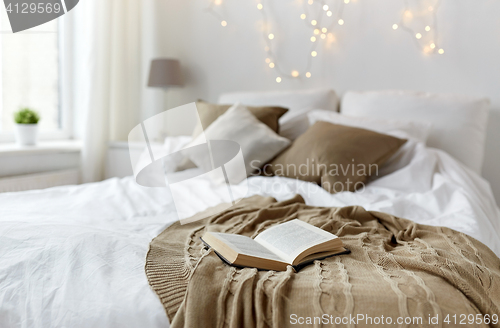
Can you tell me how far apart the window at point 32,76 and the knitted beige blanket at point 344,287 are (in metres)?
2.32

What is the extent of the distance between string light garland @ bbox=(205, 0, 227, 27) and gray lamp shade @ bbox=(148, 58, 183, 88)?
458 mm

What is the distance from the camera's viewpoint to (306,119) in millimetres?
2357

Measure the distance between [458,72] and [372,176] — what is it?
0.90 meters

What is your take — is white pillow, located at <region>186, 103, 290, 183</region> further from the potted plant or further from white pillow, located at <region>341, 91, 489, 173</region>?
the potted plant

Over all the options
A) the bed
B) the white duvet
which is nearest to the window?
the bed

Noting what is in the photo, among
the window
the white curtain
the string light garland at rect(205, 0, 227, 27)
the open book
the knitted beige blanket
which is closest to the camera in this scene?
the knitted beige blanket

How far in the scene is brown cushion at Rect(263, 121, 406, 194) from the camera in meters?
1.81

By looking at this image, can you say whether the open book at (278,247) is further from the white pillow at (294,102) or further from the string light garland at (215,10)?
the string light garland at (215,10)

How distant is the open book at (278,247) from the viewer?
92cm

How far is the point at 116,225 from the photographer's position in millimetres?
1267

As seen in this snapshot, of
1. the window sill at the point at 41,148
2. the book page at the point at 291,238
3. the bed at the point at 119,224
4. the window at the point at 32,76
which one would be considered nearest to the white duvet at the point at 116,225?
the bed at the point at 119,224

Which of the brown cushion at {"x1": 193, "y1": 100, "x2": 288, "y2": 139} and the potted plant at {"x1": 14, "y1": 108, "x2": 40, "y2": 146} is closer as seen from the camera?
the brown cushion at {"x1": 193, "y1": 100, "x2": 288, "y2": 139}

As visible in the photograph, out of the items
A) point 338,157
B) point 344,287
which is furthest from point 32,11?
point 344,287

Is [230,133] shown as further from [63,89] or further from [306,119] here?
[63,89]
